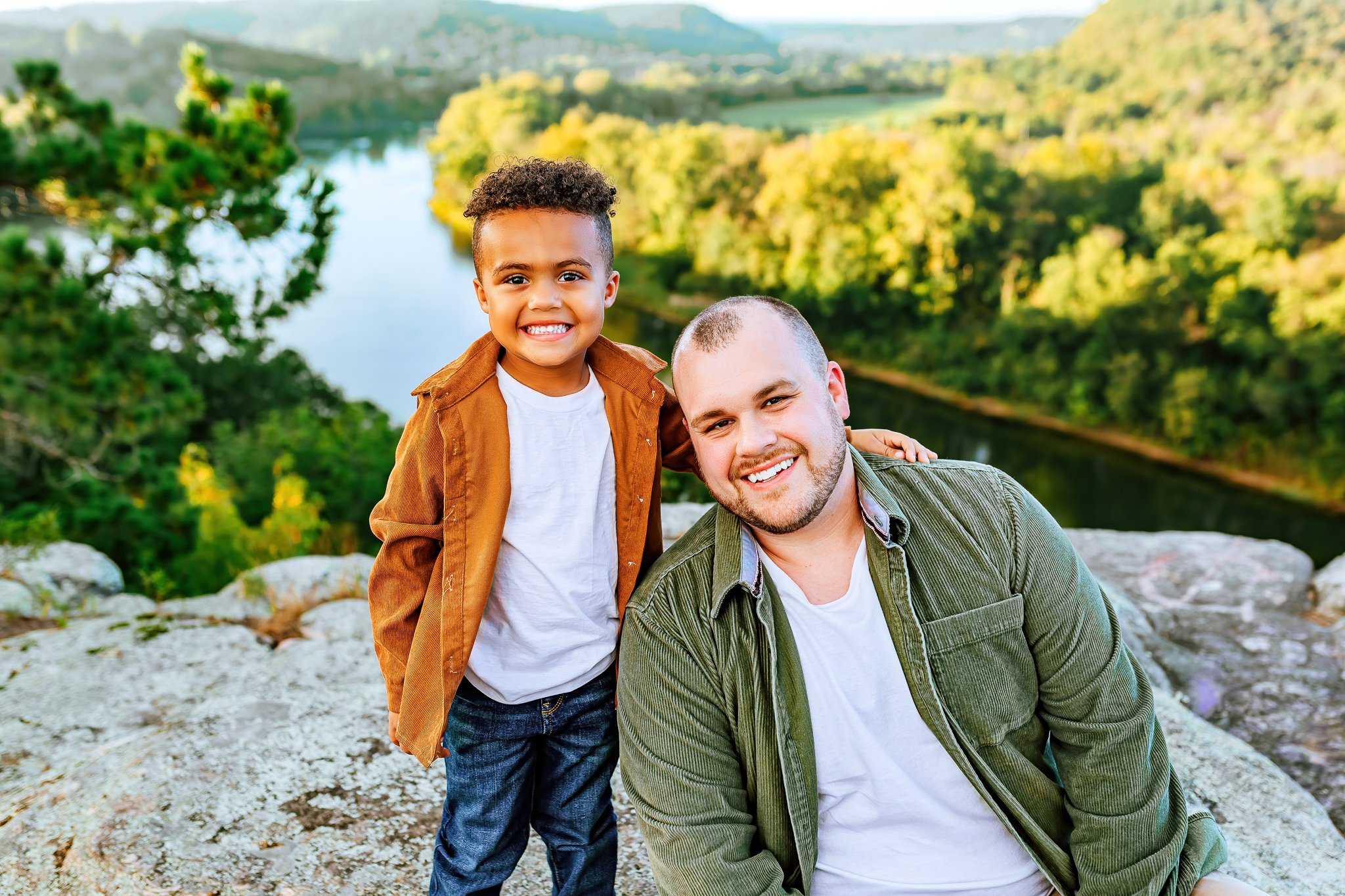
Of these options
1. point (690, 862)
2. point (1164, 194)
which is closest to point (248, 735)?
point (690, 862)

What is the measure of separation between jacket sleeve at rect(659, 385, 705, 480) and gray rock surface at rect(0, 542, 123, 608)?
3.69 metres

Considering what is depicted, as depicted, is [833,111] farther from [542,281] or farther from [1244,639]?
[542,281]

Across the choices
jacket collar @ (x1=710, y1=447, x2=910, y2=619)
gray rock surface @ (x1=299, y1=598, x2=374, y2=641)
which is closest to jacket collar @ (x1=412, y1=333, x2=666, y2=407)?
jacket collar @ (x1=710, y1=447, x2=910, y2=619)

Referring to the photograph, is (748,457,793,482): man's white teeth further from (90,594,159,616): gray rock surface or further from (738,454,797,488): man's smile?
(90,594,159,616): gray rock surface

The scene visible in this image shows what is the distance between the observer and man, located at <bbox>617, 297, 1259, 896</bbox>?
1.64 m

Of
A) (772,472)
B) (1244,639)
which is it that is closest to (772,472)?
(772,472)

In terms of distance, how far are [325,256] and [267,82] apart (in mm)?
1410

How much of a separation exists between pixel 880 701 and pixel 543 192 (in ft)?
3.73

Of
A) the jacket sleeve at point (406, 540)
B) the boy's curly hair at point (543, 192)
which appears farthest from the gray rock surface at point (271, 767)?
the boy's curly hair at point (543, 192)

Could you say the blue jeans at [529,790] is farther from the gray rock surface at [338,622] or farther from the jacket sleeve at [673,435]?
the gray rock surface at [338,622]

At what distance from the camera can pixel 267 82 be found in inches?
276

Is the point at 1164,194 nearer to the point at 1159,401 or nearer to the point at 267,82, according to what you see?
the point at 1159,401

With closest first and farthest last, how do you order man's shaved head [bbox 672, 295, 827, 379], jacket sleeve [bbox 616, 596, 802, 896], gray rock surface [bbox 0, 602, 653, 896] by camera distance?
1. jacket sleeve [bbox 616, 596, 802, 896]
2. man's shaved head [bbox 672, 295, 827, 379]
3. gray rock surface [bbox 0, 602, 653, 896]

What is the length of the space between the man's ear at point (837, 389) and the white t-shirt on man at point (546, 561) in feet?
1.55
